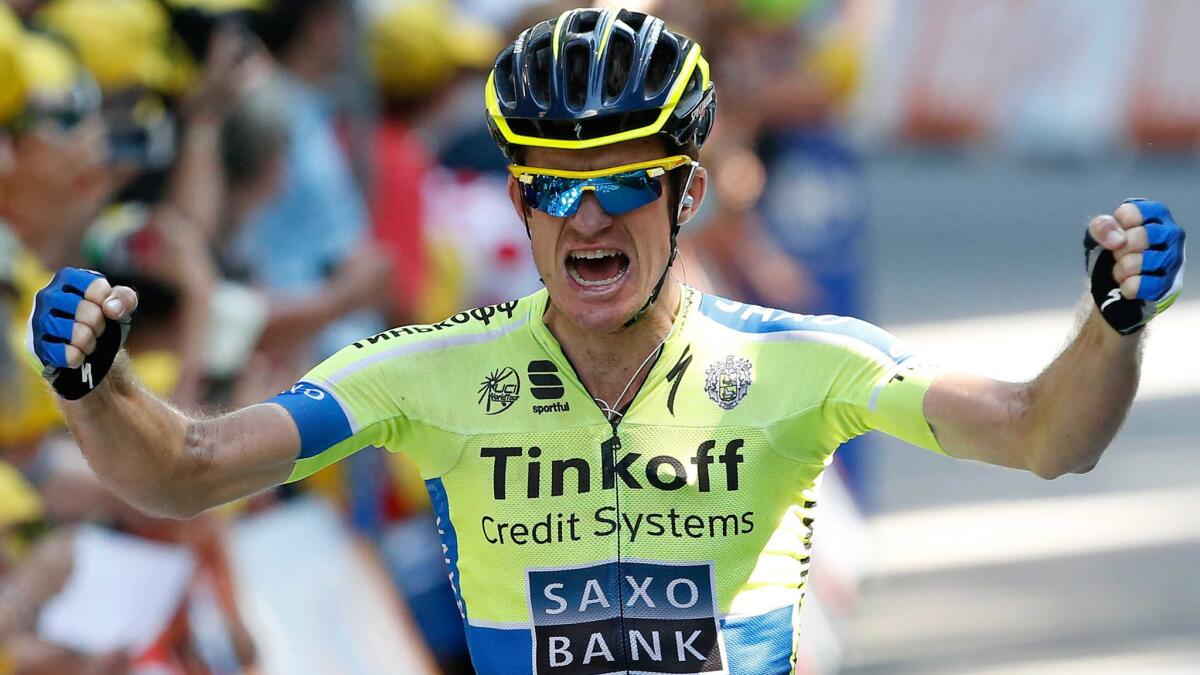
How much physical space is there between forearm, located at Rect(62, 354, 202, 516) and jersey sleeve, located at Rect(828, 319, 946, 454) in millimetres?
1257

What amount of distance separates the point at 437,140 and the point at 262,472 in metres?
4.32

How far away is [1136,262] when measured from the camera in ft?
10.7

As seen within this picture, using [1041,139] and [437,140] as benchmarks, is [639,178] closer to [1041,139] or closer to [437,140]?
[437,140]

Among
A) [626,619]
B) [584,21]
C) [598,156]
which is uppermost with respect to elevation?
[584,21]

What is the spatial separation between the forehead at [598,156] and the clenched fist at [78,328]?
883 mm

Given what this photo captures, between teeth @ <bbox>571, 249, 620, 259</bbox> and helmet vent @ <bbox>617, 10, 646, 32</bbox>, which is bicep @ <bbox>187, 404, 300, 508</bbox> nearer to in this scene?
teeth @ <bbox>571, 249, 620, 259</bbox>

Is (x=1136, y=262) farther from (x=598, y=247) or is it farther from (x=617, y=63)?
(x=617, y=63)

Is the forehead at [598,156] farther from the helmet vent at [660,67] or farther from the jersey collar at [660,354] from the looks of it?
the jersey collar at [660,354]

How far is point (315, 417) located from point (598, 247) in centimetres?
63

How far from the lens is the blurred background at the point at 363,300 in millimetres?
5770

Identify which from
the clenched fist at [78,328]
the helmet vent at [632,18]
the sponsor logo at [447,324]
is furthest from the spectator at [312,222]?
the clenched fist at [78,328]

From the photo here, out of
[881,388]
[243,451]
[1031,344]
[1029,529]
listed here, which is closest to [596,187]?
[881,388]

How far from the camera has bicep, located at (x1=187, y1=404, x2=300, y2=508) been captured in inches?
145

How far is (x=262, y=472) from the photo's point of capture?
3.80 metres
